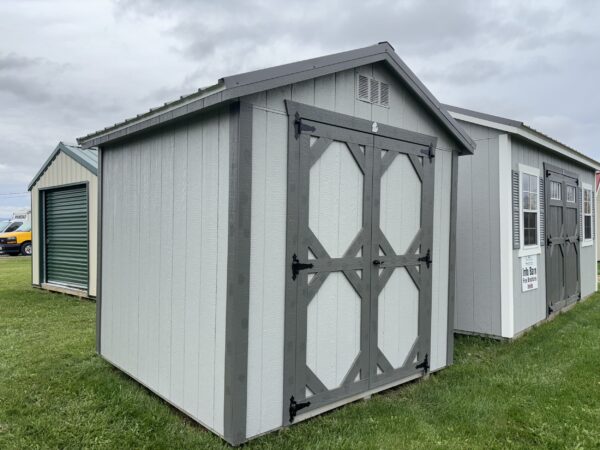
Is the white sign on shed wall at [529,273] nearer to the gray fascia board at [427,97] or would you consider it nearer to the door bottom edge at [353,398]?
the gray fascia board at [427,97]

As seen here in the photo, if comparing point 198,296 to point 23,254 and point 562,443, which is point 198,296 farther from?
point 23,254

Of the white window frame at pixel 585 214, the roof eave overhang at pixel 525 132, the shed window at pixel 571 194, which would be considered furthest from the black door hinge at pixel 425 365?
the white window frame at pixel 585 214

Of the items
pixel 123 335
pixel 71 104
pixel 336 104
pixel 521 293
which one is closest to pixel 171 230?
pixel 123 335

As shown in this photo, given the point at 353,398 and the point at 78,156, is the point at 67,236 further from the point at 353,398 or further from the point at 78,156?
the point at 353,398

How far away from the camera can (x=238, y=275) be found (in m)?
2.64

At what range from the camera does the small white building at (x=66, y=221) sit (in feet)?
26.7

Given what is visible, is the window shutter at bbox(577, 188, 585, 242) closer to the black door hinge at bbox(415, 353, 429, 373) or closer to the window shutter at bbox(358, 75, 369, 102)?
the black door hinge at bbox(415, 353, 429, 373)

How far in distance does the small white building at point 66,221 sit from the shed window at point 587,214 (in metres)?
9.44

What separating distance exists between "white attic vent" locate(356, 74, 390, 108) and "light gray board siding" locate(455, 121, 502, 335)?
2576 mm

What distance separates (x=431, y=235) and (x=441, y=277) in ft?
1.60

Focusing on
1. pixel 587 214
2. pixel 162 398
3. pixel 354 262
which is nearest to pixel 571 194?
pixel 587 214

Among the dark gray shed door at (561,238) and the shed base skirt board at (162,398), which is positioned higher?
the dark gray shed door at (561,238)

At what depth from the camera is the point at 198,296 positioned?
118 inches

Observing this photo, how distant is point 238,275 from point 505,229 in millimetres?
4117
